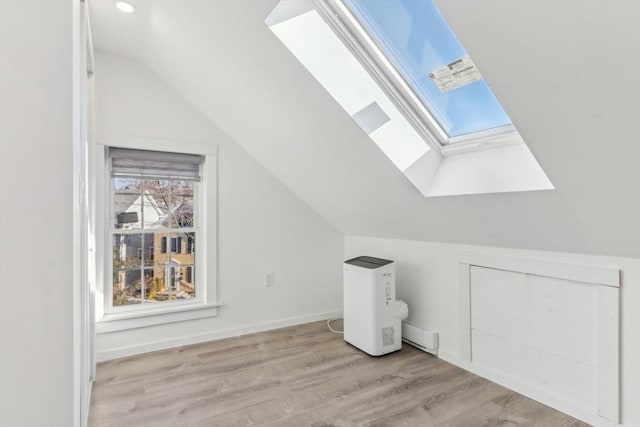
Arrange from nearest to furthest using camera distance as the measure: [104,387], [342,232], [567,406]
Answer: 1. [567,406]
2. [104,387]
3. [342,232]

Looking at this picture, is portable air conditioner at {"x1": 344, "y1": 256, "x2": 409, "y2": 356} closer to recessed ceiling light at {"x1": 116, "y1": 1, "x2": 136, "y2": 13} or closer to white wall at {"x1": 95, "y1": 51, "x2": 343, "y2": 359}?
white wall at {"x1": 95, "y1": 51, "x2": 343, "y2": 359}

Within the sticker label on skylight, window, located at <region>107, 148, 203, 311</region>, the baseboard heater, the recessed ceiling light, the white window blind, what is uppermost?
the recessed ceiling light

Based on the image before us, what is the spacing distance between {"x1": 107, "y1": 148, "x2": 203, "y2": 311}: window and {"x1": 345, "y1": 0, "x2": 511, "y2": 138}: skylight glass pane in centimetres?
192

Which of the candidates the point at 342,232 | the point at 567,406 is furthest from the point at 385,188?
the point at 567,406

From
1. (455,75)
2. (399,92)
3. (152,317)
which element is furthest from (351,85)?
(152,317)

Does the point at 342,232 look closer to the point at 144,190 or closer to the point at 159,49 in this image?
the point at 144,190

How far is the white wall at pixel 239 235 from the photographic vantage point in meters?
2.71

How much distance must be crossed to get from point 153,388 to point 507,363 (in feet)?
7.70

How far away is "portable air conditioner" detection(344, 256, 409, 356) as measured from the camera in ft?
8.93

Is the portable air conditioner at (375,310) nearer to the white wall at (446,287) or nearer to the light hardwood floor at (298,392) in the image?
the light hardwood floor at (298,392)

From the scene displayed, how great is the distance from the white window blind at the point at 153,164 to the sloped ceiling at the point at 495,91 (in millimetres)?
442

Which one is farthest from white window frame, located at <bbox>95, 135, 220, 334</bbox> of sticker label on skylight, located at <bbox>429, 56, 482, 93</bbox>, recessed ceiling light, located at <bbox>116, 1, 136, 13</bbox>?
sticker label on skylight, located at <bbox>429, 56, 482, 93</bbox>

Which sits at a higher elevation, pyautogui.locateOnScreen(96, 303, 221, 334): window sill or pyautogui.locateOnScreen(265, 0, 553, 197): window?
pyautogui.locateOnScreen(265, 0, 553, 197): window

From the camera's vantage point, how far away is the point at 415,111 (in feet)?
6.97
